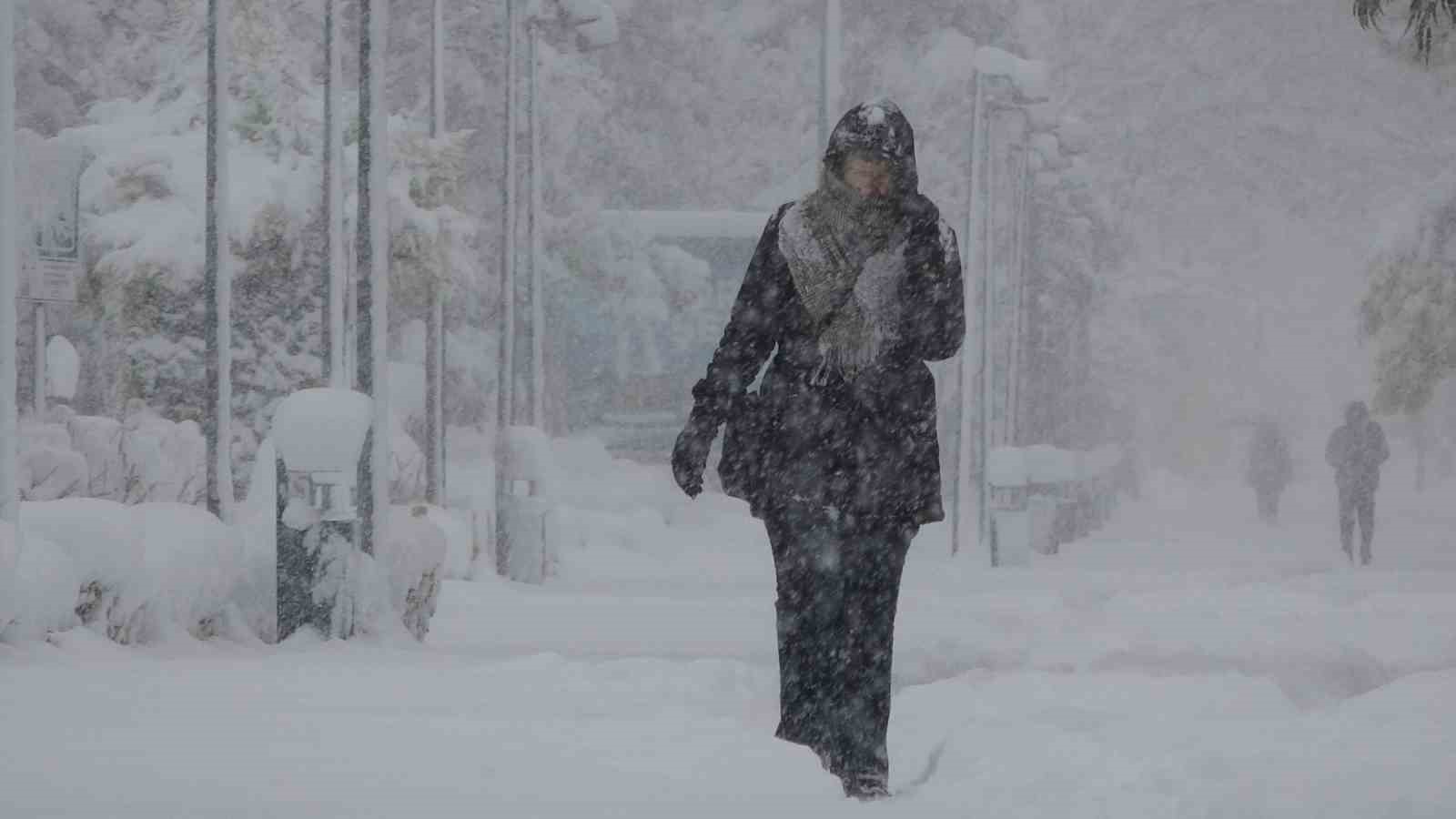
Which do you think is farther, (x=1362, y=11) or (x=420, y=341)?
(x=420, y=341)

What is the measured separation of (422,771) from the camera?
4.83 meters

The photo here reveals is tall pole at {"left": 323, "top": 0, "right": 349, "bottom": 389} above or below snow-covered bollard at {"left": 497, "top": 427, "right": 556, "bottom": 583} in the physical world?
above

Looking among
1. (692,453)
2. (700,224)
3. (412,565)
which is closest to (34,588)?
(692,453)

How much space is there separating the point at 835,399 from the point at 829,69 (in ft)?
59.9

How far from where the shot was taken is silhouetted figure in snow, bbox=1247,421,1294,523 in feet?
130

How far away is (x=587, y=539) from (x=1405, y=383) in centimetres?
1034

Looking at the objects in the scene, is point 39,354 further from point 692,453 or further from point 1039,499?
point 692,453

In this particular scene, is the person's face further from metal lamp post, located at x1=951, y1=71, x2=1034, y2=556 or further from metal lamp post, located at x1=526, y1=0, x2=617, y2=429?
metal lamp post, located at x1=951, y1=71, x2=1034, y2=556

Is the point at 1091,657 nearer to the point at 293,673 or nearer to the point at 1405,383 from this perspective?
the point at 293,673

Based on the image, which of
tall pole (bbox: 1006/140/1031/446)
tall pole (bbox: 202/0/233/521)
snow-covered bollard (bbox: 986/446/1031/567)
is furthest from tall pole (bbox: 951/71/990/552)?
tall pole (bbox: 202/0/233/521)

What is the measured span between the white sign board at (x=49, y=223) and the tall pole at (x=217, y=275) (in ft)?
21.8

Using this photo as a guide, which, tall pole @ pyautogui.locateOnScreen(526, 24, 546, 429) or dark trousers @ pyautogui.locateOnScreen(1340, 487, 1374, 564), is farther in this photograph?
dark trousers @ pyautogui.locateOnScreen(1340, 487, 1374, 564)

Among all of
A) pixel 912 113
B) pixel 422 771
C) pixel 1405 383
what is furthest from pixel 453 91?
pixel 422 771

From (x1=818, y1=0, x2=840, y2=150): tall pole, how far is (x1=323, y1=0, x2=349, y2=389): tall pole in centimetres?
459
